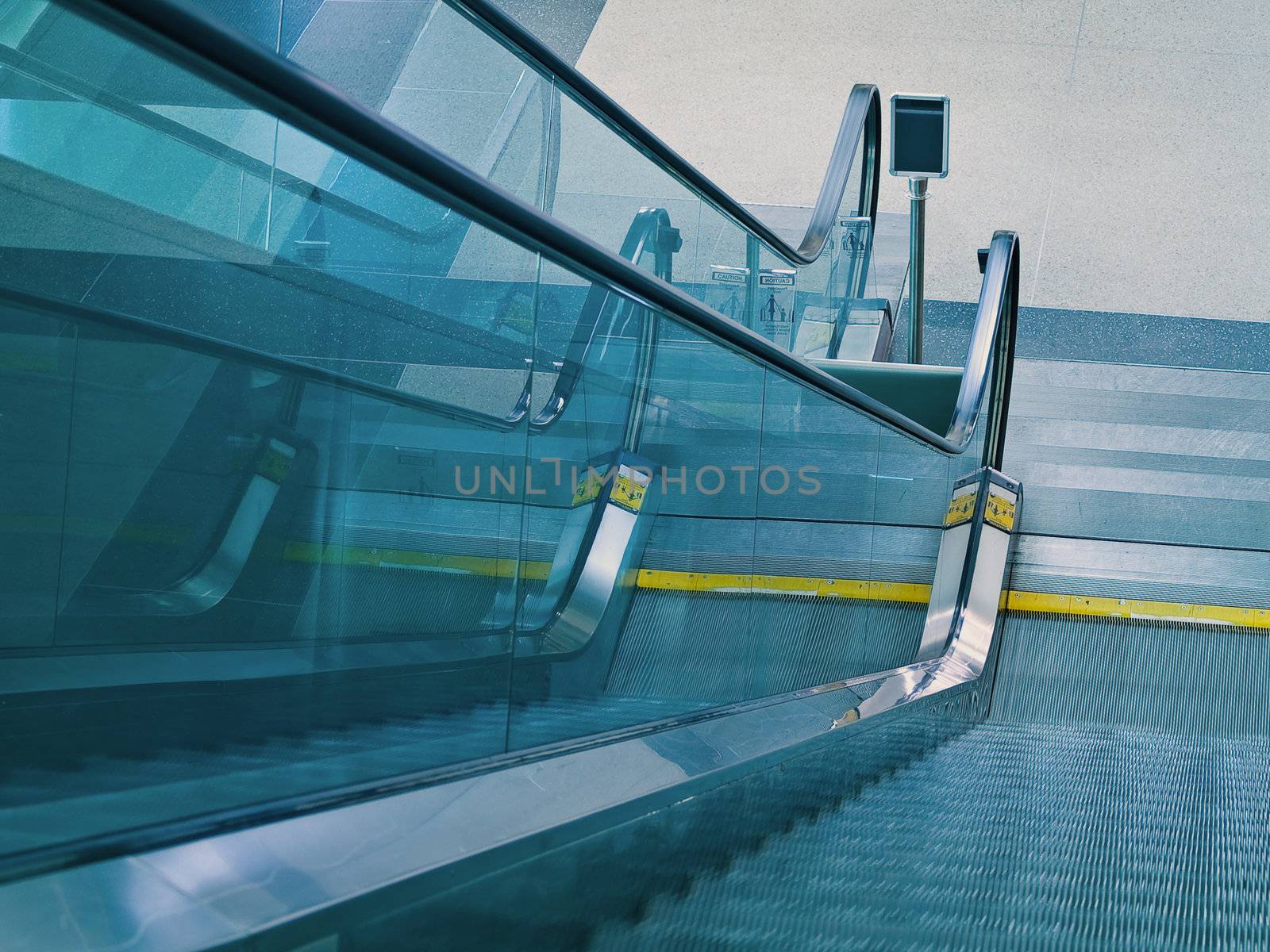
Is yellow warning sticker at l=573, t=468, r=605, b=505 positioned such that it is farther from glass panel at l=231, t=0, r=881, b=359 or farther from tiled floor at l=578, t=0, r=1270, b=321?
tiled floor at l=578, t=0, r=1270, b=321

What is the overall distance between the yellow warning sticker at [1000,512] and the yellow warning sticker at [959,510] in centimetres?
6

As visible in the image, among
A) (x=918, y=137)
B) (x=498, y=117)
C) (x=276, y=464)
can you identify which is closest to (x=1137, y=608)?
(x=918, y=137)

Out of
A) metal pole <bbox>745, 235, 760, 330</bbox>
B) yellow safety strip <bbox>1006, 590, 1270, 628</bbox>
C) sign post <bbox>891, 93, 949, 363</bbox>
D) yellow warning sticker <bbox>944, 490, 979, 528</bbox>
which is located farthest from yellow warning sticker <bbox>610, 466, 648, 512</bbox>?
sign post <bbox>891, 93, 949, 363</bbox>

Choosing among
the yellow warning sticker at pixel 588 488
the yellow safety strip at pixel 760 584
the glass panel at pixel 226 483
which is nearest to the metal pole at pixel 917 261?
the yellow safety strip at pixel 760 584

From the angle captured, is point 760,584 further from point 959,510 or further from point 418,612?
point 959,510

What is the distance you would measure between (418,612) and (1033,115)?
829cm

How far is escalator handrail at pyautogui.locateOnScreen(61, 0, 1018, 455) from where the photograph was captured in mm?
1044

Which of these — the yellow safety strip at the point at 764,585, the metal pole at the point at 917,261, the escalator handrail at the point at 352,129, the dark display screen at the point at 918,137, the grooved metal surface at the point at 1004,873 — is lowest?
the grooved metal surface at the point at 1004,873

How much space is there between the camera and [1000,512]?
448 centimetres

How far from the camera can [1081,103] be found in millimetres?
8836

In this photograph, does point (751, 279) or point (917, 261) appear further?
point (917, 261)

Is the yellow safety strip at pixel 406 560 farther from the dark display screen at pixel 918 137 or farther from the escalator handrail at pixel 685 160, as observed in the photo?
the dark display screen at pixel 918 137

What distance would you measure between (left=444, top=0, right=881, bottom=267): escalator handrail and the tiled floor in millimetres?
2292

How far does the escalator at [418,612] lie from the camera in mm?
1220
